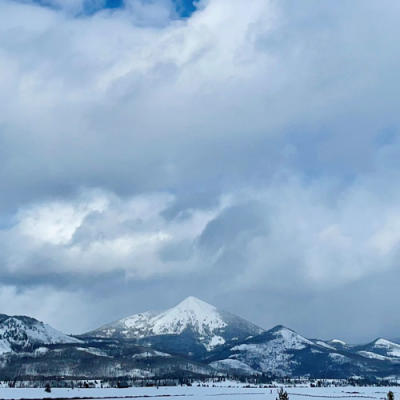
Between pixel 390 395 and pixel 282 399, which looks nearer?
pixel 282 399

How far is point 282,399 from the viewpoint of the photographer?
164250mm

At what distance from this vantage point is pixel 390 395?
619ft

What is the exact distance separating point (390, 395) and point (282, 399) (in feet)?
152
